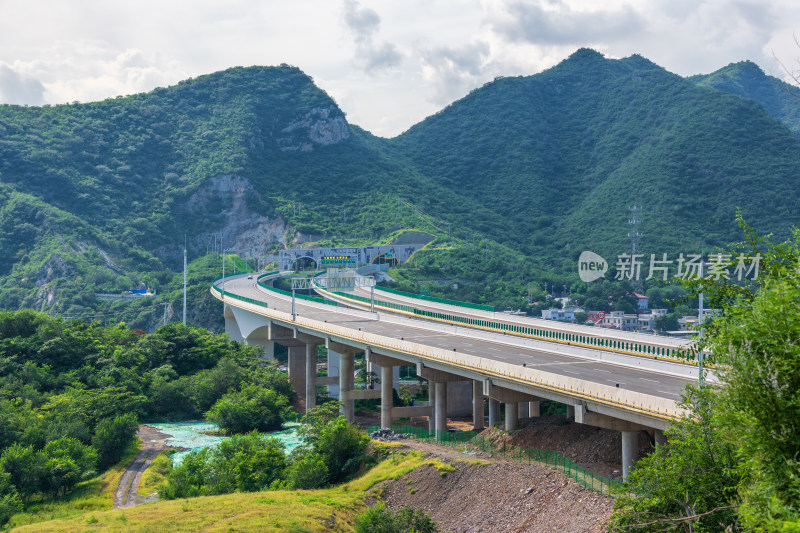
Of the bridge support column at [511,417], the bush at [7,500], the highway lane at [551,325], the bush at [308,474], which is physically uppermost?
the highway lane at [551,325]

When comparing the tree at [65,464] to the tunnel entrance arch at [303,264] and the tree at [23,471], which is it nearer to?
the tree at [23,471]

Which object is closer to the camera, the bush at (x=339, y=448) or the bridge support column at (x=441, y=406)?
the bush at (x=339, y=448)

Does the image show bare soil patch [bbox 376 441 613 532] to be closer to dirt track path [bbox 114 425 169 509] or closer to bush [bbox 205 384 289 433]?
dirt track path [bbox 114 425 169 509]

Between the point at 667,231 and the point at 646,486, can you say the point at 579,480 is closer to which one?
the point at 646,486

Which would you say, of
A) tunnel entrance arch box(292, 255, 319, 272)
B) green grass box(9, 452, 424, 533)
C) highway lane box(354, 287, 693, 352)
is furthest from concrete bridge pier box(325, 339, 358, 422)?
tunnel entrance arch box(292, 255, 319, 272)

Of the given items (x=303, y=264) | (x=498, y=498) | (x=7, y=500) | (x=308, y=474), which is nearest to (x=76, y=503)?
(x=7, y=500)

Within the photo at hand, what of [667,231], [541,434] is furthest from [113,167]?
[541,434]

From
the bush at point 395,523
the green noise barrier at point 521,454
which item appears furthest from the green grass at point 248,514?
the green noise barrier at point 521,454
